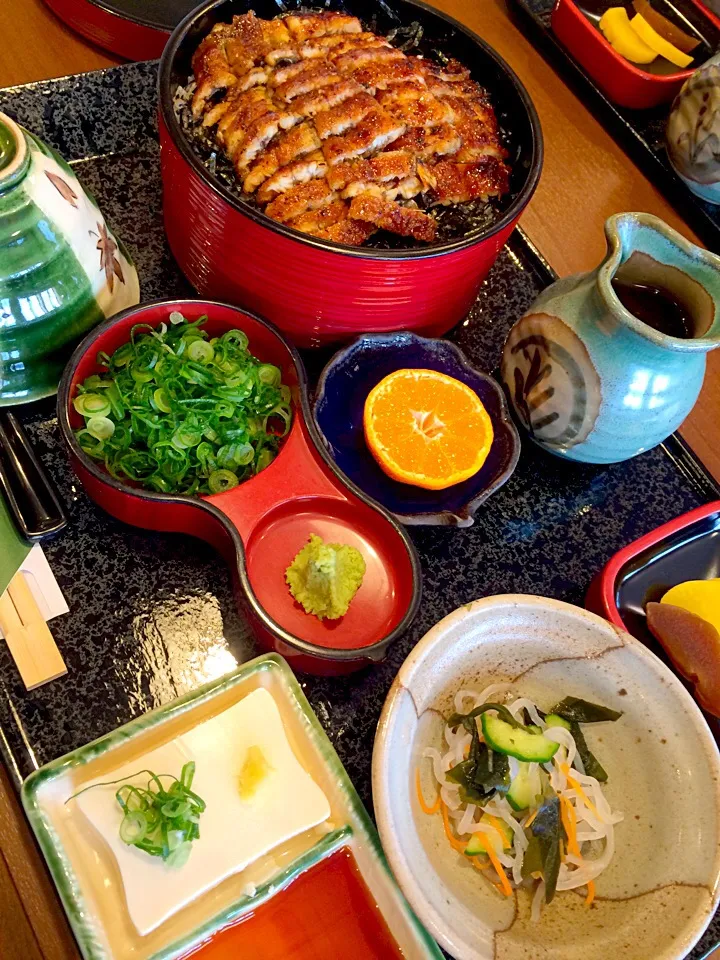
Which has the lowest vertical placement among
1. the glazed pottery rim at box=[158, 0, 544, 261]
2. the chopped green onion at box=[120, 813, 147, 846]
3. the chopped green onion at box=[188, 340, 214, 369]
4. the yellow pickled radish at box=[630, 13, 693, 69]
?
the chopped green onion at box=[120, 813, 147, 846]

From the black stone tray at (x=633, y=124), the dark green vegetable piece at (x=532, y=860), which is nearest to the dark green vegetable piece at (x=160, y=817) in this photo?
the dark green vegetable piece at (x=532, y=860)

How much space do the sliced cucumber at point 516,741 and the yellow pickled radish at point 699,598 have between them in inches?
14.1

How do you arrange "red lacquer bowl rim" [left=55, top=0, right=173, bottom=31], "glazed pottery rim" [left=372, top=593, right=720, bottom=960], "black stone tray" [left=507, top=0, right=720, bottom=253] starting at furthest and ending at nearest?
1. "black stone tray" [left=507, top=0, right=720, bottom=253]
2. "red lacquer bowl rim" [left=55, top=0, right=173, bottom=31]
3. "glazed pottery rim" [left=372, top=593, right=720, bottom=960]

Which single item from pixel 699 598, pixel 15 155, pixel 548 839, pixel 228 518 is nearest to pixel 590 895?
pixel 548 839

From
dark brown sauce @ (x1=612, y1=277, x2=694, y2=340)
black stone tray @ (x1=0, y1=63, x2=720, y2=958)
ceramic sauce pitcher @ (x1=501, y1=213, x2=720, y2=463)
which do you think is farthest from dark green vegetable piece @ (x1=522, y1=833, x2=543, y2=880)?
dark brown sauce @ (x1=612, y1=277, x2=694, y2=340)

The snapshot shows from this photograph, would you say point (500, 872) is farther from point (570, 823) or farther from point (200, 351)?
point (200, 351)

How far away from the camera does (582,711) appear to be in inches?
49.6

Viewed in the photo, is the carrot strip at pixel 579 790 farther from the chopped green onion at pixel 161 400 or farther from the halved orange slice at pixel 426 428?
the chopped green onion at pixel 161 400

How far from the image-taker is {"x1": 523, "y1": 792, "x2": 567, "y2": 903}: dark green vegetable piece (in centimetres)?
114

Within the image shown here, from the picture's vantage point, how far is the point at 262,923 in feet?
3.57

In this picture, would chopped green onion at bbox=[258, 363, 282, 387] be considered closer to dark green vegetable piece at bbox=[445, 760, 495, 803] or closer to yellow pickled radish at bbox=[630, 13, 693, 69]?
dark green vegetable piece at bbox=[445, 760, 495, 803]

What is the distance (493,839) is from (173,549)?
2.23 feet

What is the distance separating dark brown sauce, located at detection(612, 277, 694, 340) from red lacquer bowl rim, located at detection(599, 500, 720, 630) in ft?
1.09

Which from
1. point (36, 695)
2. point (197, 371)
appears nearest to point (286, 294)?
point (197, 371)
